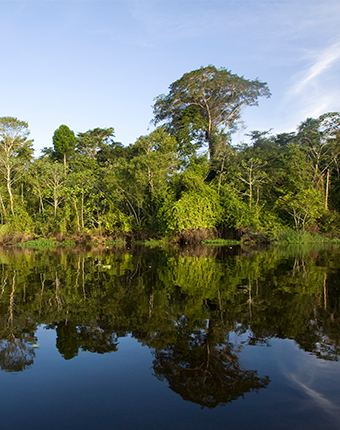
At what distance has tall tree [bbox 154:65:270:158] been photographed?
1038 inches

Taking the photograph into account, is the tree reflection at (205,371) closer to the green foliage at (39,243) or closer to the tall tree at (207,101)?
the green foliage at (39,243)

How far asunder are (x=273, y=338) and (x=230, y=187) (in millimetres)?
18964

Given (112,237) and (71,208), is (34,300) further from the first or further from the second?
(71,208)

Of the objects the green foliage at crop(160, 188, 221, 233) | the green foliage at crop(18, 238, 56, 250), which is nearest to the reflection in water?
the green foliage at crop(160, 188, 221, 233)

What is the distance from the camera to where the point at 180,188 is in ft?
71.9

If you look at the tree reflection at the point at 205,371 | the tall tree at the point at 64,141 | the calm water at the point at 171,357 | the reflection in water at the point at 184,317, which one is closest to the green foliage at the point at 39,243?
the tall tree at the point at 64,141

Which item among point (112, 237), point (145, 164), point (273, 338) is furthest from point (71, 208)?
point (273, 338)

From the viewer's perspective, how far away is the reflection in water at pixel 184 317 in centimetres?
354

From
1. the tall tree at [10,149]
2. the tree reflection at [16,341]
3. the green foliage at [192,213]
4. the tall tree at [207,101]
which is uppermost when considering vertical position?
the tall tree at [207,101]

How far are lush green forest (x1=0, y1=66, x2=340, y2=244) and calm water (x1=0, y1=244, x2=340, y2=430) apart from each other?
43.2 feet

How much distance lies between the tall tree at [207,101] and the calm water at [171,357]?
829 inches

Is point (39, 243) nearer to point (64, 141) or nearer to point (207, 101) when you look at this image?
point (64, 141)

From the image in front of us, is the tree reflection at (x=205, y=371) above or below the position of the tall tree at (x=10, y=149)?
below

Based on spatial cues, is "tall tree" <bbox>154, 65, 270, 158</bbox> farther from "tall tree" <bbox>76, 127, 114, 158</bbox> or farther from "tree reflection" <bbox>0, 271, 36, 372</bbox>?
"tree reflection" <bbox>0, 271, 36, 372</bbox>
